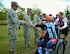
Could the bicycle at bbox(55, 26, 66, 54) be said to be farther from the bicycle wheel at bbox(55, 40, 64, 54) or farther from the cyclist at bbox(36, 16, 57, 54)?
the cyclist at bbox(36, 16, 57, 54)

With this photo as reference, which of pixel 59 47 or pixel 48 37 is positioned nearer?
pixel 48 37

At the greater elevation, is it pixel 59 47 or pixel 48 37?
pixel 48 37

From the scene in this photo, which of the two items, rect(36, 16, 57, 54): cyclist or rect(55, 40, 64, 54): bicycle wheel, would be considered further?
rect(55, 40, 64, 54): bicycle wheel

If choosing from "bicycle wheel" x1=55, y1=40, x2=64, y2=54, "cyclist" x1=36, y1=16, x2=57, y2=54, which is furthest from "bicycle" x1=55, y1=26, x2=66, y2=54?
"cyclist" x1=36, y1=16, x2=57, y2=54

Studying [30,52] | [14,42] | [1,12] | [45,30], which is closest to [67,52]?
[30,52]

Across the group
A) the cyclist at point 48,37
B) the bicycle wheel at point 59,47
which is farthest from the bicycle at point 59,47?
the cyclist at point 48,37

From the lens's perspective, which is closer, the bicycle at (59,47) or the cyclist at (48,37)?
the cyclist at (48,37)

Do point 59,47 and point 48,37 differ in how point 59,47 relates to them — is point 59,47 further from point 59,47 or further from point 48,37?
point 48,37

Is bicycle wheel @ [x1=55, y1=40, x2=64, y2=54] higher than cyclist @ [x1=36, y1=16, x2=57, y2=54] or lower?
lower

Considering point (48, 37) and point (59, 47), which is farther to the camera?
point (59, 47)

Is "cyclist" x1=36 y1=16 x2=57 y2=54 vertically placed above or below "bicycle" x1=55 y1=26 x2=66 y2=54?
above

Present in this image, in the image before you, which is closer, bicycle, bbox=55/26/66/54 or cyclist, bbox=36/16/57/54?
cyclist, bbox=36/16/57/54

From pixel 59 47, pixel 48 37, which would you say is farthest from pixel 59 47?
pixel 48 37

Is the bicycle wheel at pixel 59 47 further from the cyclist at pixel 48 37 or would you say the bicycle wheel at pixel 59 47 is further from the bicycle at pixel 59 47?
the cyclist at pixel 48 37
